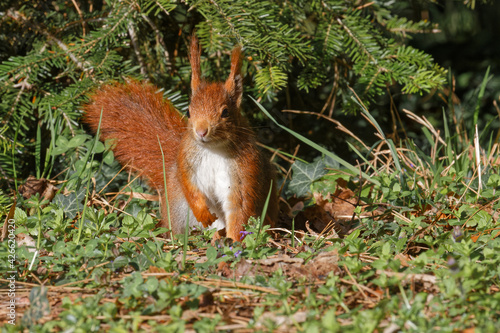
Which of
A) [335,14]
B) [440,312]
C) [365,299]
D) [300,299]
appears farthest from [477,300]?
[335,14]

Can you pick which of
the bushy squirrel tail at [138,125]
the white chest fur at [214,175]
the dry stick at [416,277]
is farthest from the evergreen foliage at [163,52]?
the dry stick at [416,277]

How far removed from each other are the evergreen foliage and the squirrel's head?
0.68 ft

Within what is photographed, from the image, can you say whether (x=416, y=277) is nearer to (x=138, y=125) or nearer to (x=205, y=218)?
(x=205, y=218)

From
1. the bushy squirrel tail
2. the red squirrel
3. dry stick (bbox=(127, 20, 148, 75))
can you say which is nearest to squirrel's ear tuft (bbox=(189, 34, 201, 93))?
→ the red squirrel

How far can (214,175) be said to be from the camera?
194 cm

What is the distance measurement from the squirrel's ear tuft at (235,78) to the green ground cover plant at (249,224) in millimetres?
131

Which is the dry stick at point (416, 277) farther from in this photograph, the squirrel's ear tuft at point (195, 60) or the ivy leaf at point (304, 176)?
the ivy leaf at point (304, 176)

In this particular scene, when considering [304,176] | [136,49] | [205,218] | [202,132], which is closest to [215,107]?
[202,132]

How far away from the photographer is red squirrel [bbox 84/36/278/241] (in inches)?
74.7

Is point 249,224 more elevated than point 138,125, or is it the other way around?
point 138,125

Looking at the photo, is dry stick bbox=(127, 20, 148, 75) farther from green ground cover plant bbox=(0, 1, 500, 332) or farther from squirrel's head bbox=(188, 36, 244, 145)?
squirrel's head bbox=(188, 36, 244, 145)

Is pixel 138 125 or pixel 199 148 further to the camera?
pixel 138 125

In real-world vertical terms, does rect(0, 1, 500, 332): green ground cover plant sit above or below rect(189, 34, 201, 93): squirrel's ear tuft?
below

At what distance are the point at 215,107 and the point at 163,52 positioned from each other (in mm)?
964
